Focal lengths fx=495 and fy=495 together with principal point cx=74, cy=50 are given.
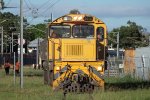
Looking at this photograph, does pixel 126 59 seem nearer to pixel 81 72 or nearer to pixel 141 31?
pixel 81 72

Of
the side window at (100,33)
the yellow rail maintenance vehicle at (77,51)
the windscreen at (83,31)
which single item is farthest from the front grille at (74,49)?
the side window at (100,33)

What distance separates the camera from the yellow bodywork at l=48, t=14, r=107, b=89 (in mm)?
23578

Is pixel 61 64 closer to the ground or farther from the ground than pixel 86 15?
closer to the ground

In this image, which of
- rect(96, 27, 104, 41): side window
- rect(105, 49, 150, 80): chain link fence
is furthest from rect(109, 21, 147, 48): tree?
rect(96, 27, 104, 41): side window

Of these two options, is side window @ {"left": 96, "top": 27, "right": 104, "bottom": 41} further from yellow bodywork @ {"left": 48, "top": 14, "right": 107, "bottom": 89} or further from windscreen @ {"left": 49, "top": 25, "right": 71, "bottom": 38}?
windscreen @ {"left": 49, "top": 25, "right": 71, "bottom": 38}

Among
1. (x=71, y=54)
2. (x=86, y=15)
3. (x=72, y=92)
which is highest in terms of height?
(x=86, y=15)

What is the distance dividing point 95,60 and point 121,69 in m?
24.9

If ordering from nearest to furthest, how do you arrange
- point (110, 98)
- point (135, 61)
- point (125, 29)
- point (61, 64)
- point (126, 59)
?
point (110, 98)
point (61, 64)
point (135, 61)
point (126, 59)
point (125, 29)

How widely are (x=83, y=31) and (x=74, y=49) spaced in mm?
1072

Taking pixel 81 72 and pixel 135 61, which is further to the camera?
pixel 135 61

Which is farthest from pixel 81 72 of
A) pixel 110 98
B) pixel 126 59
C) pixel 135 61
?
pixel 126 59

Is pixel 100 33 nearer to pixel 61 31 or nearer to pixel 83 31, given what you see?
pixel 83 31

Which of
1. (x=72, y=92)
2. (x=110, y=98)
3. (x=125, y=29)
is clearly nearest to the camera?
(x=110, y=98)

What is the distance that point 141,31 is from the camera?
128875 millimetres
